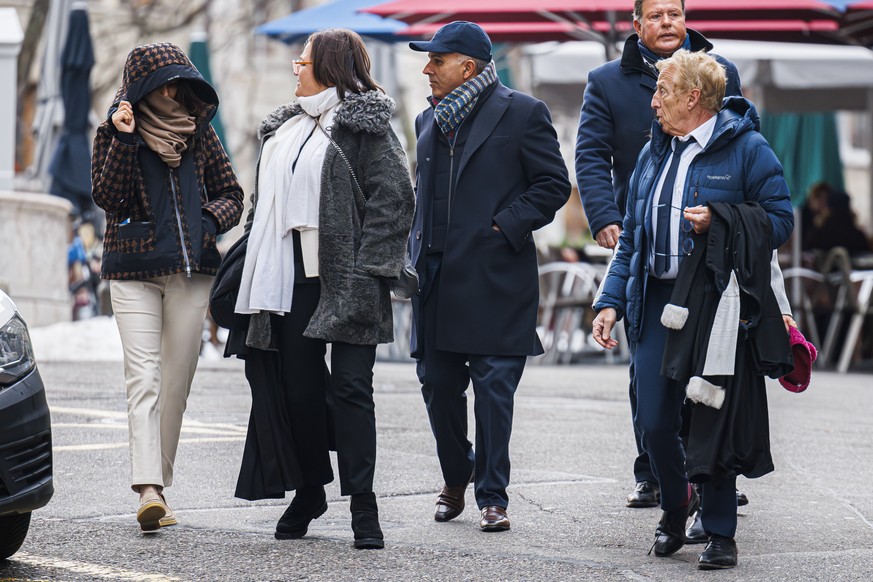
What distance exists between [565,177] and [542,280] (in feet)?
30.8

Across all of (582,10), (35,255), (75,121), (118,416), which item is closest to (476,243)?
(118,416)

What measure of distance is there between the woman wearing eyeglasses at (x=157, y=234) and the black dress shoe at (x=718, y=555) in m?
1.86

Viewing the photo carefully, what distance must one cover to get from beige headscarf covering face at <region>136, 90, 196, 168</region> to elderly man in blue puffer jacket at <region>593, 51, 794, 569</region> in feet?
5.38

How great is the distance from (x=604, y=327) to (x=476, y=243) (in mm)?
878

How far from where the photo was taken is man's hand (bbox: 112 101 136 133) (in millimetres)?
5820

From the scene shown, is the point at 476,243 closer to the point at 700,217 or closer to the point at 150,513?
the point at 700,217

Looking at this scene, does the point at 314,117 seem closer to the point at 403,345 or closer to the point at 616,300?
the point at 616,300

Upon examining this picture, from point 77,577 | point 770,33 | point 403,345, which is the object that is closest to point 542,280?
point 403,345

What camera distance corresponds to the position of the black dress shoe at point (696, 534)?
570 cm

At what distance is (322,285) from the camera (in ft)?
18.4

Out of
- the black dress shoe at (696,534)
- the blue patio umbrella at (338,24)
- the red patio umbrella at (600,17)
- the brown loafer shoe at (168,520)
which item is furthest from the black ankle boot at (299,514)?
the blue patio umbrella at (338,24)

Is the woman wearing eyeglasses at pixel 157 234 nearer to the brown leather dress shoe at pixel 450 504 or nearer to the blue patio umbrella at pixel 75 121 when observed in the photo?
the brown leather dress shoe at pixel 450 504

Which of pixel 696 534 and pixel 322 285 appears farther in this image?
pixel 696 534

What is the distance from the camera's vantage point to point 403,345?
50.5ft
